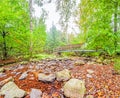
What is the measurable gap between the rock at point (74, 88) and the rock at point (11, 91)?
111cm

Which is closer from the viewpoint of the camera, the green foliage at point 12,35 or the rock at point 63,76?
the rock at point 63,76

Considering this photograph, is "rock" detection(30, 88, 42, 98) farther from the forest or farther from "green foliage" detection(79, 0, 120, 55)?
"green foliage" detection(79, 0, 120, 55)

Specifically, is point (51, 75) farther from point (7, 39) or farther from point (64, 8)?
point (64, 8)

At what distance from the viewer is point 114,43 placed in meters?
→ 7.45

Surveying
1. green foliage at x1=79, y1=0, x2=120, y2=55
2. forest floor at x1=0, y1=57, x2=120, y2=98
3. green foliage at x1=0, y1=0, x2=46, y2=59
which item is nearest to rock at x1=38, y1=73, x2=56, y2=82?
forest floor at x1=0, y1=57, x2=120, y2=98

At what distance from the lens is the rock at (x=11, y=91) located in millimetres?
4691

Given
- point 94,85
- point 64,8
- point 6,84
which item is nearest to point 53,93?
point 94,85

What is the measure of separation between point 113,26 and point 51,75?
3976 mm

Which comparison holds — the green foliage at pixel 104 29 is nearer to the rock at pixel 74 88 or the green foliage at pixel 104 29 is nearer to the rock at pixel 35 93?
the rock at pixel 74 88

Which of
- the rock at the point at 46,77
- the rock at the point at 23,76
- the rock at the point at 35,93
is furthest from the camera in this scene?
the rock at the point at 23,76

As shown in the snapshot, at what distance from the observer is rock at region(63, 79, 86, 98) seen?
4.46 meters

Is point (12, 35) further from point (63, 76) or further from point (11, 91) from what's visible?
point (63, 76)

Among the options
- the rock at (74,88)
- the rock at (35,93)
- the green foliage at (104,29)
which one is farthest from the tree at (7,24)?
the rock at (74,88)

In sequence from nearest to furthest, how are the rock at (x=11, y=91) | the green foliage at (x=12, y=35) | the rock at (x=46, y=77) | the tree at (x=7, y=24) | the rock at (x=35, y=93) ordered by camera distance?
the rock at (x=35, y=93), the rock at (x=11, y=91), the rock at (x=46, y=77), the tree at (x=7, y=24), the green foliage at (x=12, y=35)
